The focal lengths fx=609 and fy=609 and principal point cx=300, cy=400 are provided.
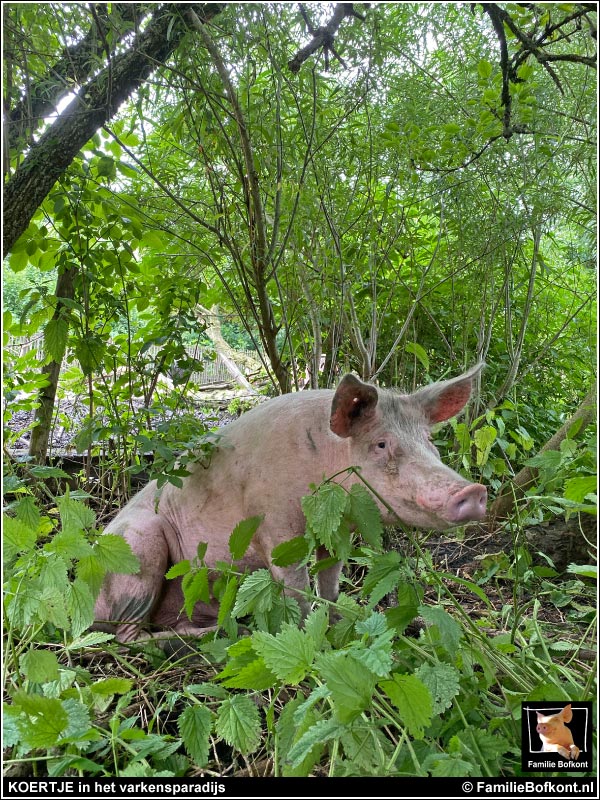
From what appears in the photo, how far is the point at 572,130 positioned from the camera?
200 cm

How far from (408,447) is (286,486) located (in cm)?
44

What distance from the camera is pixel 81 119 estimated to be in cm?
173

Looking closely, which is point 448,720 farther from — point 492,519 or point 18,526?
point 492,519

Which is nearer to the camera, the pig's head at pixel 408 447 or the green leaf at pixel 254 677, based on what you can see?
the green leaf at pixel 254 677

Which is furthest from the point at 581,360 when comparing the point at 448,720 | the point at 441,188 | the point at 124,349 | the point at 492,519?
the point at 124,349

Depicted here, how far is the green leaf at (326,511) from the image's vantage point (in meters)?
Result: 1.46

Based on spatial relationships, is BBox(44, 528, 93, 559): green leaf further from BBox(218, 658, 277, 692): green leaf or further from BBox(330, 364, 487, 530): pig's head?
BBox(330, 364, 487, 530): pig's head

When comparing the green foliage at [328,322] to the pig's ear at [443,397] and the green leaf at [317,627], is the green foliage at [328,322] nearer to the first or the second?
the green leaf at [317,627]

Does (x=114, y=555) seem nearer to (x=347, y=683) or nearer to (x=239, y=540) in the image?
(x=239, y=540)

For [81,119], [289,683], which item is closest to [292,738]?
[289,683]

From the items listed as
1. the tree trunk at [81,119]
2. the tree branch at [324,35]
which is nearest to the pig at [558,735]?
the tree branch at [324,35]

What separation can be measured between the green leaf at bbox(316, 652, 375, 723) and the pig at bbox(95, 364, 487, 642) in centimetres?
47

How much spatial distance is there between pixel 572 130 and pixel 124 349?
2194 mm

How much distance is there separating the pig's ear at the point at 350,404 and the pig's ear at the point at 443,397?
223 millimetres
